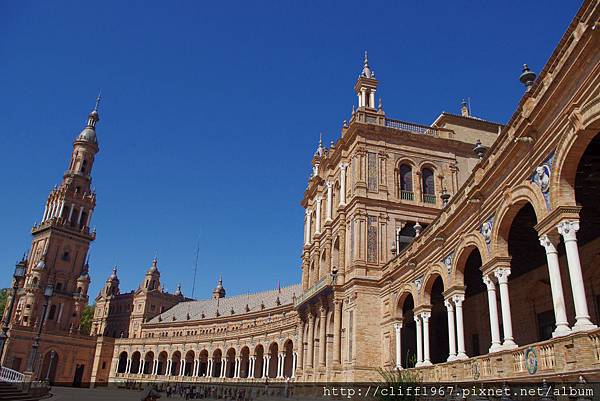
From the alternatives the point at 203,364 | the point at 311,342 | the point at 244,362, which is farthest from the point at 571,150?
the point at 203,364

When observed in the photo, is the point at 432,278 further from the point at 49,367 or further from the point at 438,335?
the point at 49,367

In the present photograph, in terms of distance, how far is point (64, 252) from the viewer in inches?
3172

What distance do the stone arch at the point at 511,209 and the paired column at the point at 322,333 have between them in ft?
62.5

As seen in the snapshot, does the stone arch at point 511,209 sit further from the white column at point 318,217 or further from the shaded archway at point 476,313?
the white column at point 318,217

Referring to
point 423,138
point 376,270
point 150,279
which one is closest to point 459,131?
point 423,138

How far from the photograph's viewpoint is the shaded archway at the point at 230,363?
70.6m

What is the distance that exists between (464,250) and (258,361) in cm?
5509

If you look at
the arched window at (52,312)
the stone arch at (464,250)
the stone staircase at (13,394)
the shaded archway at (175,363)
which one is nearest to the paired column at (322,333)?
the stone arch at (464,250)

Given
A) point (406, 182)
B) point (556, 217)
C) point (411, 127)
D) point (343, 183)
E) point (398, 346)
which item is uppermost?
point (411, 127)

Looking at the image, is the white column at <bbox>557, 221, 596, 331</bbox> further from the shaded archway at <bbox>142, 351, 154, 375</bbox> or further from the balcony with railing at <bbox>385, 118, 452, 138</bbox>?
the shaded archway at <bbox>142, 351, 154, 375</bbox>

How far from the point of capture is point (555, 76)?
448 inches

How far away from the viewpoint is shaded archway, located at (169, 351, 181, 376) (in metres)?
80.5

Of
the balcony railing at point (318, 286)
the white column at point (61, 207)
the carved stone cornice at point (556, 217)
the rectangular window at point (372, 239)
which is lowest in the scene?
the carved stone cornice at point (556, 217)

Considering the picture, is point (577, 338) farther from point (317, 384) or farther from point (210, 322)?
point (210, 322)
